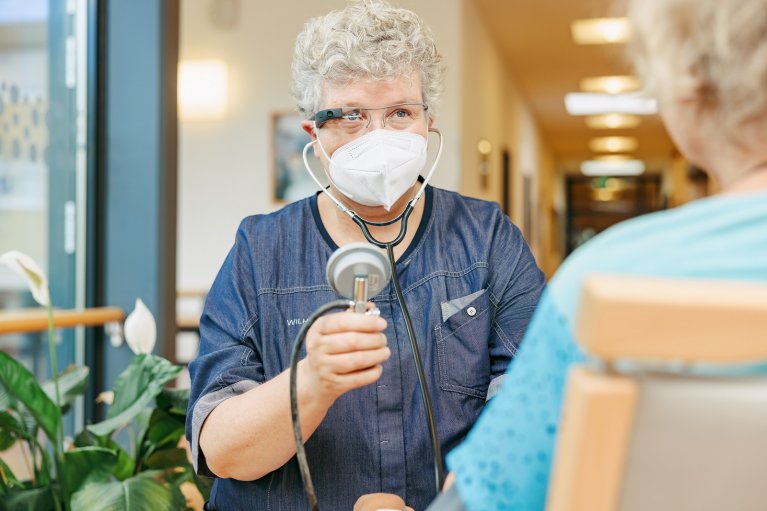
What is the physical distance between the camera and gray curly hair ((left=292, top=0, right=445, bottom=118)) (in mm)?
1168

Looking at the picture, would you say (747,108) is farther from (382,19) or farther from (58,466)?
(58,466)

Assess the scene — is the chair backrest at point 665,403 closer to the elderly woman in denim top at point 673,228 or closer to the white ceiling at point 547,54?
the elderly woman in denim top at point 673,228

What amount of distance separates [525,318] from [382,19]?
47 cm

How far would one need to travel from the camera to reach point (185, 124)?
189 inches

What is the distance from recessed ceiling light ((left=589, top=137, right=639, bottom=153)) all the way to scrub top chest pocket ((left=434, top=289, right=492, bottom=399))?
1213cm

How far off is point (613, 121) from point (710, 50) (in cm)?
1066

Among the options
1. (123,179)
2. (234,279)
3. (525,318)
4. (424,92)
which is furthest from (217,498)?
(123,179)

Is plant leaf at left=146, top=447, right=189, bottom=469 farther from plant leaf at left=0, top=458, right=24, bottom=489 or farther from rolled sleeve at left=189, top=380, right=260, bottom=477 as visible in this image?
rolled sleeve at left=189, top=380, right=260, bottom=477

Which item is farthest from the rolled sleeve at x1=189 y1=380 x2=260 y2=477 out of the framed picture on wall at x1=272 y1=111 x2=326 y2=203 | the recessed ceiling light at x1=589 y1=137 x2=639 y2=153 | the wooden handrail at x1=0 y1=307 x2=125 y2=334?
the recessed ceiling light at x1=589 y1=137 x2=639 y2=153

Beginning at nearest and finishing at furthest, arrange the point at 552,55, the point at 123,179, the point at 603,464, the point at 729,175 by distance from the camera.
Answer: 1. the point at 603,464
2. the point at 729,175
3. the point at 123,179
4. the point at 552,55

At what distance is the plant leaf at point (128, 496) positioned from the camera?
151 centimetres

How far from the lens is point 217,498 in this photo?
1.22m

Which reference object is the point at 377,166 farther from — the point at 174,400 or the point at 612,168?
the point at 612,168

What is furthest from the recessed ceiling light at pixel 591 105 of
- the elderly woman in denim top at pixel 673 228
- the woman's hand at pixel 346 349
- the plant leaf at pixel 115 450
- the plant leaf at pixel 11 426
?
the elderly woman in denim top at pixel 673 228
